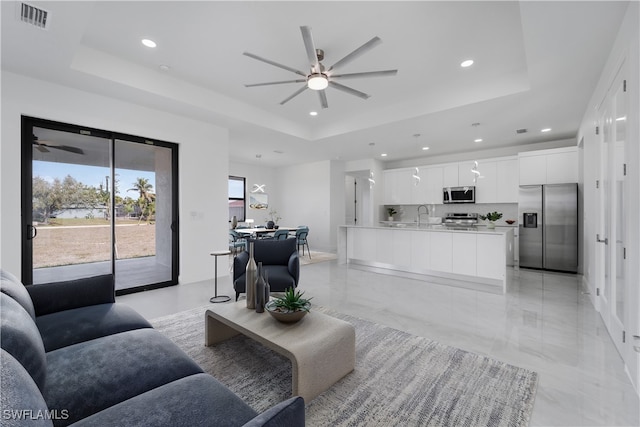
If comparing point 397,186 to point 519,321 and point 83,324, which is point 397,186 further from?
point 83,324

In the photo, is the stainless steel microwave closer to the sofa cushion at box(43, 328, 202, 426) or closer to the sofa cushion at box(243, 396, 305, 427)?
the sofa cushion at box(43, 328, 202, 426)

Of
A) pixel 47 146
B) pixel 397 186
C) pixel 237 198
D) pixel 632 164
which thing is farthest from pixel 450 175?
pixel 47 146

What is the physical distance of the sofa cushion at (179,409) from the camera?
1046mm

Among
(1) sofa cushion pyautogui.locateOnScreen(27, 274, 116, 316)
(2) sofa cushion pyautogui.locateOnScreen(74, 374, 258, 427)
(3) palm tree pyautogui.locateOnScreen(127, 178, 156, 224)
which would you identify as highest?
(3) palm tree pyautogui.locateOnScreen(127, 178, 156, 224)

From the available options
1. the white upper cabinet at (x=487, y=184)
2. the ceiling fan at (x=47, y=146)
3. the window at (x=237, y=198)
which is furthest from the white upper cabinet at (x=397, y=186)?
the ceiling fan at (x=47, y=146)

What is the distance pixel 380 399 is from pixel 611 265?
2.68 m

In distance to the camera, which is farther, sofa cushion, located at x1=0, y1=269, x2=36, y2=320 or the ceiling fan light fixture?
the ceiling fan light fixture

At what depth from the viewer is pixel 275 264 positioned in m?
4.01

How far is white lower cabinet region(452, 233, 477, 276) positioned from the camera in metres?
4.66

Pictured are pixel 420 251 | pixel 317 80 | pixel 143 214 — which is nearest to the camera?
pixel 317 80

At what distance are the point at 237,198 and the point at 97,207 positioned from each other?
16.2 ft

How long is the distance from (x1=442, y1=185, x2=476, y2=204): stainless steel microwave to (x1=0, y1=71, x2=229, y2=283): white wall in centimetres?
552

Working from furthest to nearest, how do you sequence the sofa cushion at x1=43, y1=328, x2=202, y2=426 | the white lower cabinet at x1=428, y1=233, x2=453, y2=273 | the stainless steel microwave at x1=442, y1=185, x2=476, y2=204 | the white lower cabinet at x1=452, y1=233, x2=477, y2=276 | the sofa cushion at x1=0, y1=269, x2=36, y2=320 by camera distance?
the stainless steel microwave at x1=442, y1=185, x2=476, y2=204 → the white lower cabinet at x1=428, y1=233, x2=453, y2=273 → the white lower cabinet at x1=452, y1=233, x2=477, y2=276 → the sofa cushion at x1=0, y1=269, x2=36, y2=320 → the sofa cushion at x1=43, y1=328, x2=202, y2=426

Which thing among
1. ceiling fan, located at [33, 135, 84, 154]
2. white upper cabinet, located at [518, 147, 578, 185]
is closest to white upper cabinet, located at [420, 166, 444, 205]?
white upper cabinet, located at [518, 147, 578, 185]
